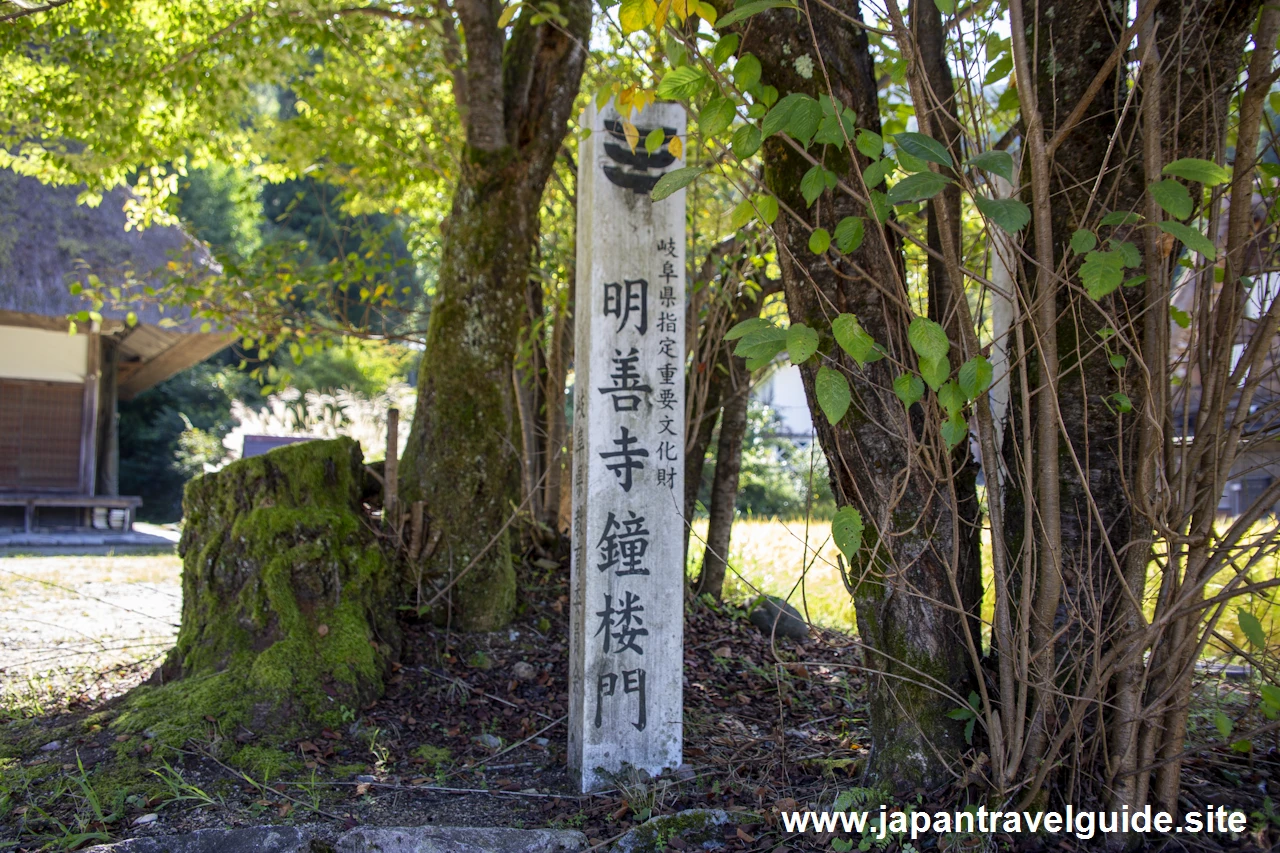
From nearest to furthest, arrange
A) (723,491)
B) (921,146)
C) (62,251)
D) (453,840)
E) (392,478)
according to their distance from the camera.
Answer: (921,146) → (453,840) → (392,478) → (723,491) → (62,251)

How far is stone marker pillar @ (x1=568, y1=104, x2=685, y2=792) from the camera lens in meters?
3.18

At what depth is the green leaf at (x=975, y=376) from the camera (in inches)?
78.4

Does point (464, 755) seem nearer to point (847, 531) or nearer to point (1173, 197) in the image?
point (847, 531)

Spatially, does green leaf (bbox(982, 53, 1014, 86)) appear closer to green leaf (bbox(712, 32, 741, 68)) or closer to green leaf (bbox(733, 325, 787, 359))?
green leaf (bbox(712, 32, 741, 68))

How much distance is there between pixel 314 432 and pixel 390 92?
5.21 meters

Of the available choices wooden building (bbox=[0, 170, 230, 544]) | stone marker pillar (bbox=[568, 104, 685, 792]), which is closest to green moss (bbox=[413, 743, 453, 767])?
stone marker pillar (bbox=[568, 104, 685, 792])

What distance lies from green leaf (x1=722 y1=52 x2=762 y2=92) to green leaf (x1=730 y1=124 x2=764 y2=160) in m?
0.17

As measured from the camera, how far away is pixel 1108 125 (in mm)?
2359

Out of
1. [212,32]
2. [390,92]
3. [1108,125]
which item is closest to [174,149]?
[212,32]

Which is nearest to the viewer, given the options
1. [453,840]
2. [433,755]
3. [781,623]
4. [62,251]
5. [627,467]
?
[453,840]

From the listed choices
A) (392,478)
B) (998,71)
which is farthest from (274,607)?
(998,71)

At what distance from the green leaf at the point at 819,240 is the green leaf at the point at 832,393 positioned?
46 centimetres

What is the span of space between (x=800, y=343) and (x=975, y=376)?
434 millimetres

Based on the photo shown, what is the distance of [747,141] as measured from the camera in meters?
2.03
